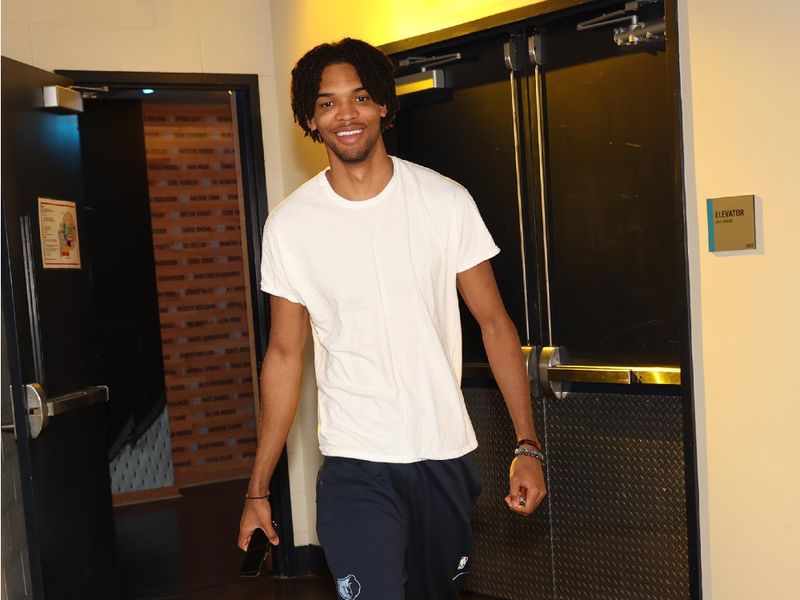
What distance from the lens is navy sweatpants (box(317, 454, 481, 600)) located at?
7.77 feet

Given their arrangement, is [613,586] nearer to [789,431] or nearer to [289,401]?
[789,431]

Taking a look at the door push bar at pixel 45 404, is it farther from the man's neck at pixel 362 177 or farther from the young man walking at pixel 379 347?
the man's neck at pixel 362 177

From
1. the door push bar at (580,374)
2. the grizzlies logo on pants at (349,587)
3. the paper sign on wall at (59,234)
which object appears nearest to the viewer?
the grizzlies logo on pants at (349,587)

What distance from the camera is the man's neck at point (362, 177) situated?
8.28ft

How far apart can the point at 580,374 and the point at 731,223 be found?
99 cm

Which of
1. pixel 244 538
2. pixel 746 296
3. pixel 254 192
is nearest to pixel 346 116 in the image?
pixel 244 538

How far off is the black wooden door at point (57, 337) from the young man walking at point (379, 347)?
1317mm

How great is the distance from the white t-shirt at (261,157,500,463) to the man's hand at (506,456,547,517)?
121 millimetres

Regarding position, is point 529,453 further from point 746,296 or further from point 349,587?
point 746,296

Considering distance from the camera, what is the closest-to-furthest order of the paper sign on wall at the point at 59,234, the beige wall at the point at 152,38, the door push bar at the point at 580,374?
1. the door push bar at the point at 580,374
2. the paper sign on wall at the point at 59,234
3. the beige wall at the point at 152,38

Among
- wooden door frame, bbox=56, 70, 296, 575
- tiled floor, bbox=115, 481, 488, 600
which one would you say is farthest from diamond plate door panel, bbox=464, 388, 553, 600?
wooden door frame, bbox=56, 70, 296, 575

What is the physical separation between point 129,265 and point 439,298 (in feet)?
14.9

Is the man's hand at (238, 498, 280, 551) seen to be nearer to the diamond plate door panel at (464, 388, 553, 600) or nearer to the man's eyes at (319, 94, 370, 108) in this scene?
the man's eyes at (319, 94, 370, 108)

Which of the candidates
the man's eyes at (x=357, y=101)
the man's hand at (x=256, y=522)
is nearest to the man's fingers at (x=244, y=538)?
the man's hand at (x=256, y=522)
